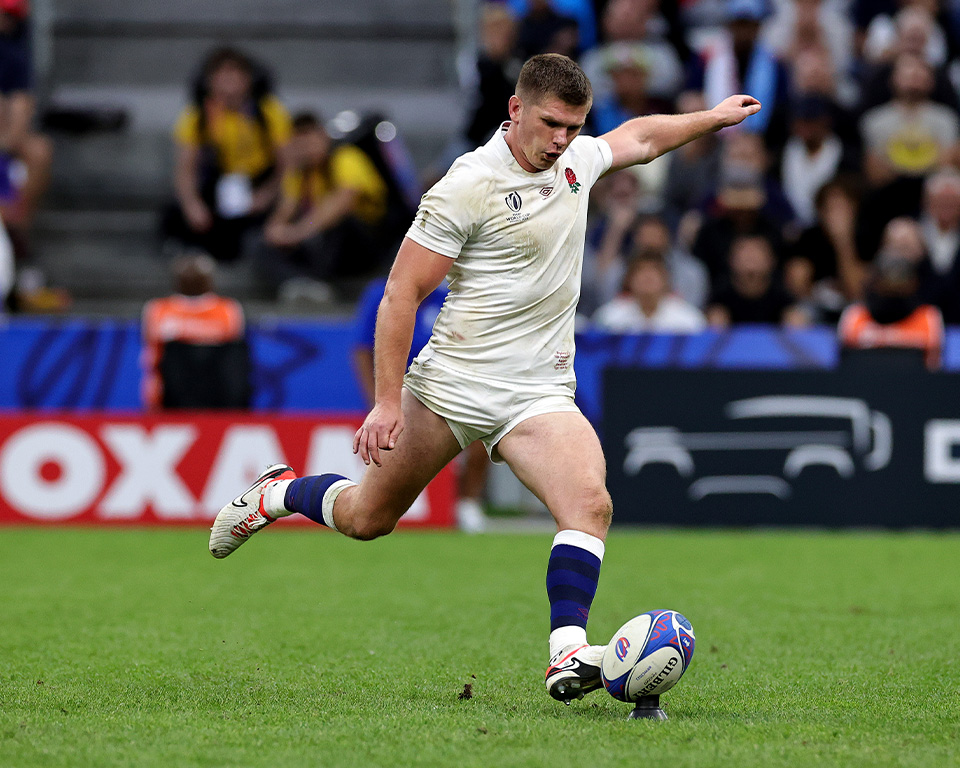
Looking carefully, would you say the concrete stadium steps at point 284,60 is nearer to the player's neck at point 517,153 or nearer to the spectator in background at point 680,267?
the spectator in background at point 680,267

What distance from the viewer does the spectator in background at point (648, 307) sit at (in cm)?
1201

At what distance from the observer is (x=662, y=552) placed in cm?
990

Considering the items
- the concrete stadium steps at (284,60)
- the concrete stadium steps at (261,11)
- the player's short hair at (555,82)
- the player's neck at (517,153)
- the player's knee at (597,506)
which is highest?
the concrete stadium steps at (261,11)

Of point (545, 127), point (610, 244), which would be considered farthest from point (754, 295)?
point (545, 127)

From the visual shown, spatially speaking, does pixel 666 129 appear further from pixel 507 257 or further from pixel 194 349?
pixel 194 349

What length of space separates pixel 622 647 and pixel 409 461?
1.18 metres

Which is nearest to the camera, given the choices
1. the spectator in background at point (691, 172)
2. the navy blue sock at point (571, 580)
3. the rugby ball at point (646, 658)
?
the rugby ball at point (646, 658)

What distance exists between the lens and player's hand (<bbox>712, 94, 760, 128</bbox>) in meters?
5.80

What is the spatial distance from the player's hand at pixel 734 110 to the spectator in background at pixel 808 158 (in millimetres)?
8159

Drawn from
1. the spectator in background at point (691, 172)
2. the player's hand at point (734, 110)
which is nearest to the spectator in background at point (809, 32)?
the spectator in background at point (691, 172)

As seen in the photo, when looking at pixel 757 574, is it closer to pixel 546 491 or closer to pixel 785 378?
pixel 785 378

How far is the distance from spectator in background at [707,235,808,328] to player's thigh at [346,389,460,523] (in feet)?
23.8

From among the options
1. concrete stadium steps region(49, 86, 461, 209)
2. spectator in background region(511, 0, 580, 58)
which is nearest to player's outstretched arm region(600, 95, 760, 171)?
spectator in background region(511, 0, 580, 58)

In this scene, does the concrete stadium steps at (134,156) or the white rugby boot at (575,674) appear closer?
the white rugby boot at (575,674)
